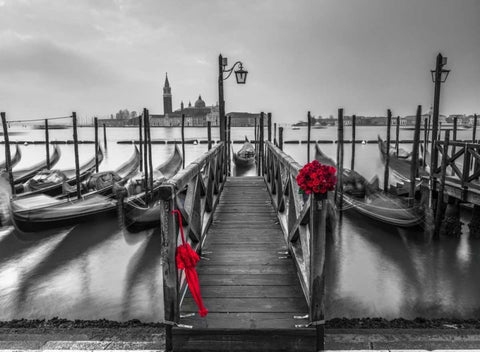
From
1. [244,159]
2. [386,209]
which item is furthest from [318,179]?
[244,159]

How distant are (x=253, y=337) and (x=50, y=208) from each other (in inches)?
308

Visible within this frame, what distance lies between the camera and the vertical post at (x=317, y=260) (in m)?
2.29

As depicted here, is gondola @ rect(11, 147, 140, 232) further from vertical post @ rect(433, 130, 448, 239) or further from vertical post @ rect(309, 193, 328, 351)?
vertical post @ rect(433, 130, 448, 239)

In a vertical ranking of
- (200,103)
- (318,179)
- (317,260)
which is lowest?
(317,260)

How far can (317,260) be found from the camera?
92.9 inches

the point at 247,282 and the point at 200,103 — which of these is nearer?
the point at 247,282

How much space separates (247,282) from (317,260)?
0.93m

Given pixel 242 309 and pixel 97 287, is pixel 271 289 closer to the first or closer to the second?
pixel 242 309

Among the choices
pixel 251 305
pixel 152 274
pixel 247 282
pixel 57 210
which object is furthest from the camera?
pixel 57 210

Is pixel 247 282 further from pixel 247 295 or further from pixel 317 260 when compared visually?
pixel 317 260

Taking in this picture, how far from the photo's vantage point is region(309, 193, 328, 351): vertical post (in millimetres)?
2289

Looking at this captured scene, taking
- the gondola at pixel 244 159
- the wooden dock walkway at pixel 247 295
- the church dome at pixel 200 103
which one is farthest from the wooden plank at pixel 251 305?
the church dome at pixel 200 103

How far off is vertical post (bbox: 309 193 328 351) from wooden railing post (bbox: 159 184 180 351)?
867 millimetres

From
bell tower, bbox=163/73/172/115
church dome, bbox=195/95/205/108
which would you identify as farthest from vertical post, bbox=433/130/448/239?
church dome, bbox=195/95/205/108
